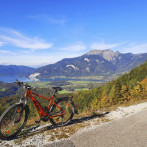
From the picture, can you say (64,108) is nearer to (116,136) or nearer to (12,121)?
(12,121)

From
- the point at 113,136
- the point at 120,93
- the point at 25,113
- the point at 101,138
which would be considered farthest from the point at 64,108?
the point at 120,93

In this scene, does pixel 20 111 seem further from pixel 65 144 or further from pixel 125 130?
pixel 125 130

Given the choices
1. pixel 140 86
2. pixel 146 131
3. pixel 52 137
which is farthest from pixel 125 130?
pixel 140 86

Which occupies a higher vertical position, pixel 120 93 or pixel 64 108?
pixel 64 108

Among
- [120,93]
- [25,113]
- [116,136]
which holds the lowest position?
[120,93]

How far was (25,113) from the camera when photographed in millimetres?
6262

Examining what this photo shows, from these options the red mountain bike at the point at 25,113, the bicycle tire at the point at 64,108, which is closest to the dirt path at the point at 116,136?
the bicycle tire at the point at 64,108

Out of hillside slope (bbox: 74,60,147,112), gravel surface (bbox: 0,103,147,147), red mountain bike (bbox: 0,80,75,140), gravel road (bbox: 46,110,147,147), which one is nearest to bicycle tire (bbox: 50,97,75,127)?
red mountain bike (bbox: 0,80,75,140)

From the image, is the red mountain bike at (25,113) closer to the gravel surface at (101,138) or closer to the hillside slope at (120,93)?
the gravel surface at (101,138)

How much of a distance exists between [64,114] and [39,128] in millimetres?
1517

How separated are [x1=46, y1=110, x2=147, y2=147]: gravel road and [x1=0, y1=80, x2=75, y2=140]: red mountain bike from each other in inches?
64.9

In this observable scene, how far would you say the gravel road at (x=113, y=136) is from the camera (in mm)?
5117

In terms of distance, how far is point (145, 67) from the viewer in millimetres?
75312

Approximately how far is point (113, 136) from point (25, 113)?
4.18 meters
